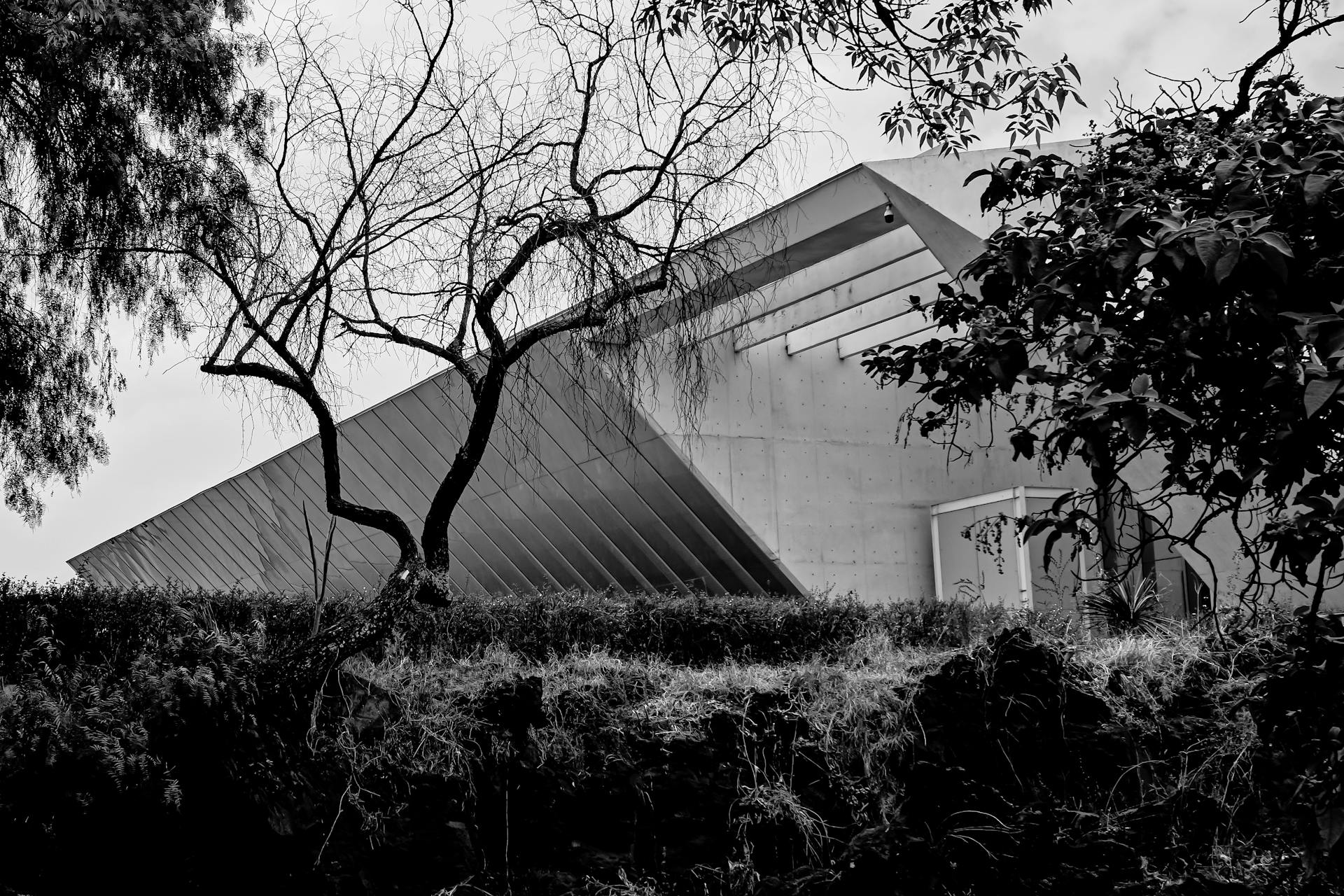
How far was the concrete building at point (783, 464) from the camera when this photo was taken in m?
14.0

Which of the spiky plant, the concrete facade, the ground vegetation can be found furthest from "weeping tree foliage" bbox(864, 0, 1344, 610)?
the concrete facade

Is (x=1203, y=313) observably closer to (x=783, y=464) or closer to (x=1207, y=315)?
(x=1207, y=315)

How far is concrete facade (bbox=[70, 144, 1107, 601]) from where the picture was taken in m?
13.0

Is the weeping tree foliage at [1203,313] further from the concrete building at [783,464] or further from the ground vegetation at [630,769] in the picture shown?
the concrete building at [783,464]

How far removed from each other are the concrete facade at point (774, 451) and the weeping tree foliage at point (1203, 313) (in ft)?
28.1

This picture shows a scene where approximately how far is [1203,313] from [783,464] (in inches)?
486

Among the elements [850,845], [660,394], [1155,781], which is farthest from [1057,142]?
[850,845]

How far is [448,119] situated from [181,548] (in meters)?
24.5

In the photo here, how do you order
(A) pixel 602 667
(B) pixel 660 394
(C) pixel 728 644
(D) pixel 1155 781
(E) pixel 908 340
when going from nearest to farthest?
(D) pixel 1155 781 < (A) pixel 602 667 < (C) pixel 728 644 < (B) pixel 660 394 < (E) pixel 908 340

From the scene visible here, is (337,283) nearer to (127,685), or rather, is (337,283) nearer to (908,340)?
(127,685)

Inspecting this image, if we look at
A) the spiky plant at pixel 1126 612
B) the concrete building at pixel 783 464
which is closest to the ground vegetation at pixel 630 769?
the spiky plant at pixel 1126 612

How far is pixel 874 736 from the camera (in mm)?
7465

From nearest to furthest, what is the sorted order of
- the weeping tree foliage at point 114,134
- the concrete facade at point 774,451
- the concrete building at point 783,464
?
the weeping tree foliage at point 114,134 < the concrete facade at point 774,451 < the concrete building at point 783,464

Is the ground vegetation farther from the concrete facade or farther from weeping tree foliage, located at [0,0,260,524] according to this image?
the concrete facade
